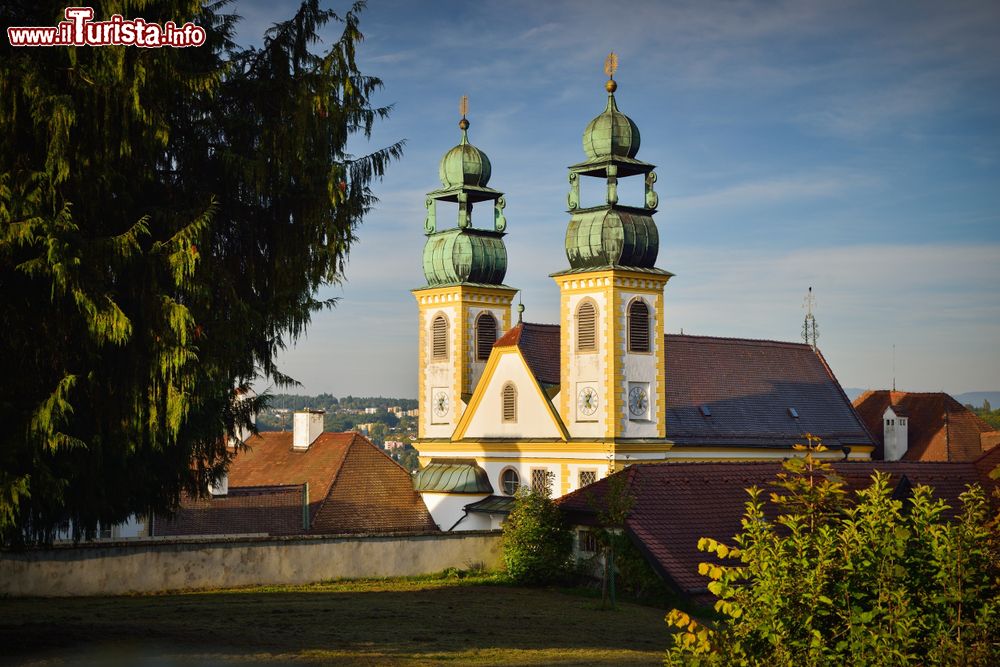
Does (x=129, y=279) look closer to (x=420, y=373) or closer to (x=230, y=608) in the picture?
(x=230, y=608)

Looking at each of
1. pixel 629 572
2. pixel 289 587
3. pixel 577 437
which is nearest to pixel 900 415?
pixel 577 437

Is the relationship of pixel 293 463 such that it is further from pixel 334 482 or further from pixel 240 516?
pixel 240 516

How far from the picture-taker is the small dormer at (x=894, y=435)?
52062 mm

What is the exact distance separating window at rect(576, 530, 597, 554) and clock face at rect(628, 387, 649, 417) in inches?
472

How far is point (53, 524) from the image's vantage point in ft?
52.7

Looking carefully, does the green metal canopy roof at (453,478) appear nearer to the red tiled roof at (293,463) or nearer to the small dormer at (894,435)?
the red tiled roof at (293,463)

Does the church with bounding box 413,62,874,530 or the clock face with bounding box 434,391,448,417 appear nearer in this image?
the church with bounding box 413,62,874,530

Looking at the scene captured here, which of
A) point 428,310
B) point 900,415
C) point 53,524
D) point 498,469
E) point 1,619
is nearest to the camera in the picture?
point 53,524

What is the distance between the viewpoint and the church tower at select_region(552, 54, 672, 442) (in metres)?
41.2

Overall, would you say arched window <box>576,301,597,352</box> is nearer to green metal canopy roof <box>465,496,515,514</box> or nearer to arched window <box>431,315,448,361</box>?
green metal canopy roof <box>465,496,515,514</box>

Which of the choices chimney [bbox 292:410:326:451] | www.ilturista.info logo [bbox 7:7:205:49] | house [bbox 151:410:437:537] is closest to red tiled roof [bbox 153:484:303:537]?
house [bbox 151:410:437:537]

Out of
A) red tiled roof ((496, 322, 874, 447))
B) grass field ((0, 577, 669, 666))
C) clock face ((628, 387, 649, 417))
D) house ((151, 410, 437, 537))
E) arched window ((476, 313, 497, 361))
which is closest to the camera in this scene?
grass field ((0, 577, 669, 666))

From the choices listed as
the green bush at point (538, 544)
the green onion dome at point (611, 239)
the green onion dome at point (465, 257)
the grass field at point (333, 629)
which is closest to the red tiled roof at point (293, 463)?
the green onion dome at point (465, 257)

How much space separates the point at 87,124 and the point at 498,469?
31691 mm
